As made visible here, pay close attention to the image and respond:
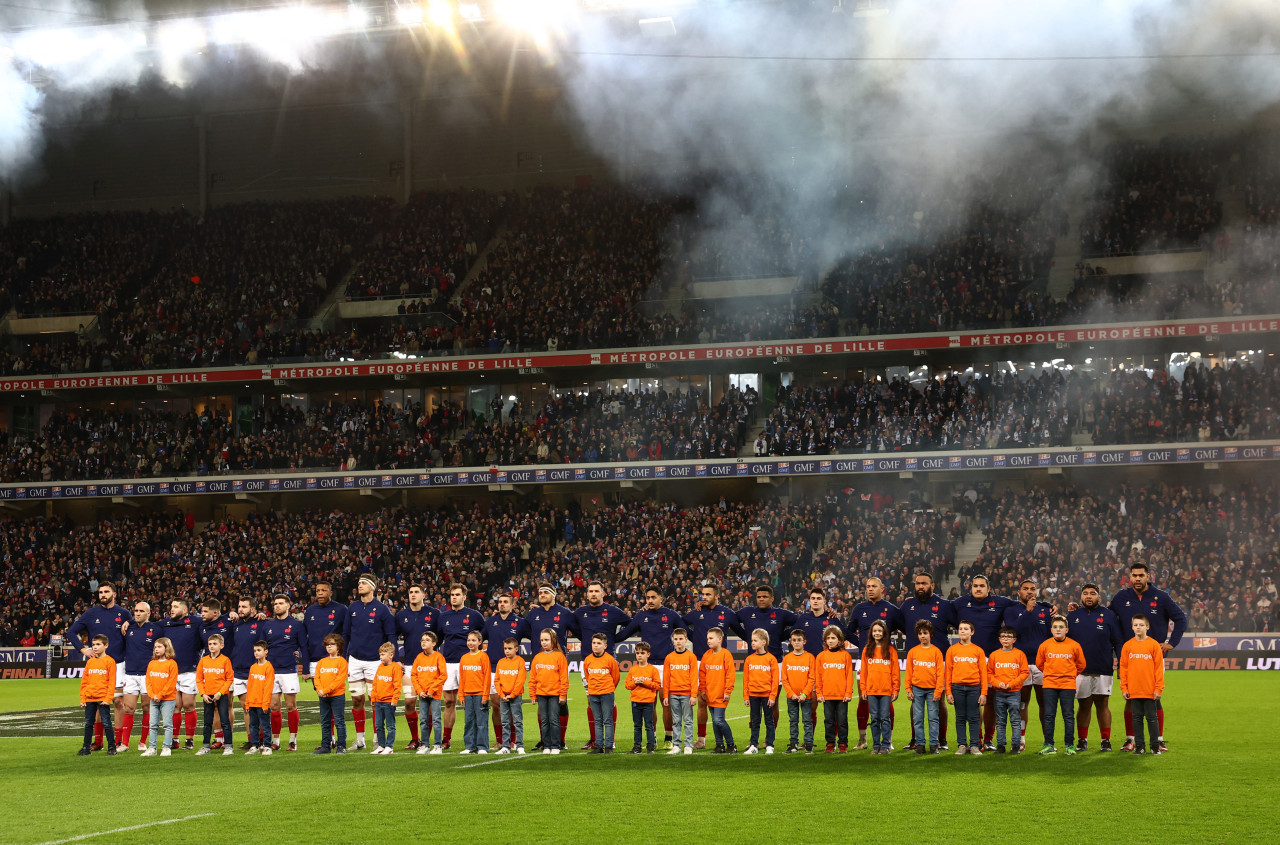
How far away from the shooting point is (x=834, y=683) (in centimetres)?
1431

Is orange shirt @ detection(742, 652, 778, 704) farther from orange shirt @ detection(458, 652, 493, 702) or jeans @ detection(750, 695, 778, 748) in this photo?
orange shirt @ detection(458, 652, 493, 702)

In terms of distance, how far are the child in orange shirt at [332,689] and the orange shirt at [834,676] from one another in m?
5.82

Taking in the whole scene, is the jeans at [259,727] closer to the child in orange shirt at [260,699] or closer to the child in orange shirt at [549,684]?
the child in orange shirt at [260,699]

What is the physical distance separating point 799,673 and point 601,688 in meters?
2.37

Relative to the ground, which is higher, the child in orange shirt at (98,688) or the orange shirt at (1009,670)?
the orange shirt at (1009,670)

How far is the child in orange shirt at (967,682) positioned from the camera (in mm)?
13820

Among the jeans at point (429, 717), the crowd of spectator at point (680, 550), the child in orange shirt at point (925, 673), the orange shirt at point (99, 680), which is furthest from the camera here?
the crowd of spectator at point (680, 550)

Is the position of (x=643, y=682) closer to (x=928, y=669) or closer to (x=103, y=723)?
(x=928, y=669)

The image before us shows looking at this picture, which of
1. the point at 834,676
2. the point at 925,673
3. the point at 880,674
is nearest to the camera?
the point at 925,673

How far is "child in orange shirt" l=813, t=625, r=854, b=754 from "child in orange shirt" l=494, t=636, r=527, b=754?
3.55 meters

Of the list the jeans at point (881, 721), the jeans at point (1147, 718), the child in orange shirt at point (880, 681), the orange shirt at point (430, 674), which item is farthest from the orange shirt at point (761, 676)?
the jeans at point (1147, 718)

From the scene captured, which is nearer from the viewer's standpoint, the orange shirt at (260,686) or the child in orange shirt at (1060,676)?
the child in orange shirt at (1060,676)

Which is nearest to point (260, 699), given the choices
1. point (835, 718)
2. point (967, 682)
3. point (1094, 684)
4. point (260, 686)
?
point (260, 686)

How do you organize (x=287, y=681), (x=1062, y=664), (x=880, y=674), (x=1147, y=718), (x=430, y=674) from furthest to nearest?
(x=287, y=681) → (x=430, y=674) → (x=880, y=674) → (x=1062, y=664) → (x=1147, y=718)
